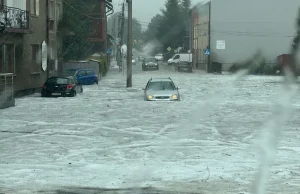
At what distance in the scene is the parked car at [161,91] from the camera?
2722cm

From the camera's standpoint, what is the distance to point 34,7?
33.9m

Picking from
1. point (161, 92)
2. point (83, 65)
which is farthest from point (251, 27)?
point (83, 65)

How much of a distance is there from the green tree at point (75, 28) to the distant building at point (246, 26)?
3175 cm

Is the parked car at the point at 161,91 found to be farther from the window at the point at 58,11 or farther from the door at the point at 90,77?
the window at the point at 58,11

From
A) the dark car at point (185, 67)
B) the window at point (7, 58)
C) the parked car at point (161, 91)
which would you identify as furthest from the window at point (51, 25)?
the dark car at point (185, 67)

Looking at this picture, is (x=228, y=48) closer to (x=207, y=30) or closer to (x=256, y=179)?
(x=207, y=30)

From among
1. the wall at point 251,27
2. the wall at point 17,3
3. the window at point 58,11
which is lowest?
the wall at point 251,27

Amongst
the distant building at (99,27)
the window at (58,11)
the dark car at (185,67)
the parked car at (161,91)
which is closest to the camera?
the parked car at (161,91)

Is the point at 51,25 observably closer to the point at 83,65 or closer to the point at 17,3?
the point at 17,3

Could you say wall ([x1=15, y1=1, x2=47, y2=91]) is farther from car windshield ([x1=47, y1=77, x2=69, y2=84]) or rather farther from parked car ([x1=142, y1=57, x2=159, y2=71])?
parked car ([x1=142, y1=57, x2=159, y2=71])

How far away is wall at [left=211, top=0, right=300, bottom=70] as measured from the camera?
11234mm

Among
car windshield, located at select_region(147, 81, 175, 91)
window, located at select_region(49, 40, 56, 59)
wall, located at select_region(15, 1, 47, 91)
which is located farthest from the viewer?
window, located at select_region(49, 40, 56, 59)

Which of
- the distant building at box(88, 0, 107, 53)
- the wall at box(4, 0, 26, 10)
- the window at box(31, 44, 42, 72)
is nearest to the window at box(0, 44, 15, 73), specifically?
the wall at box(4, 0, 26, 10)

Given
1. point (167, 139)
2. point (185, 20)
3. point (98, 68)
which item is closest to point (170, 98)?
point (185, 20)
